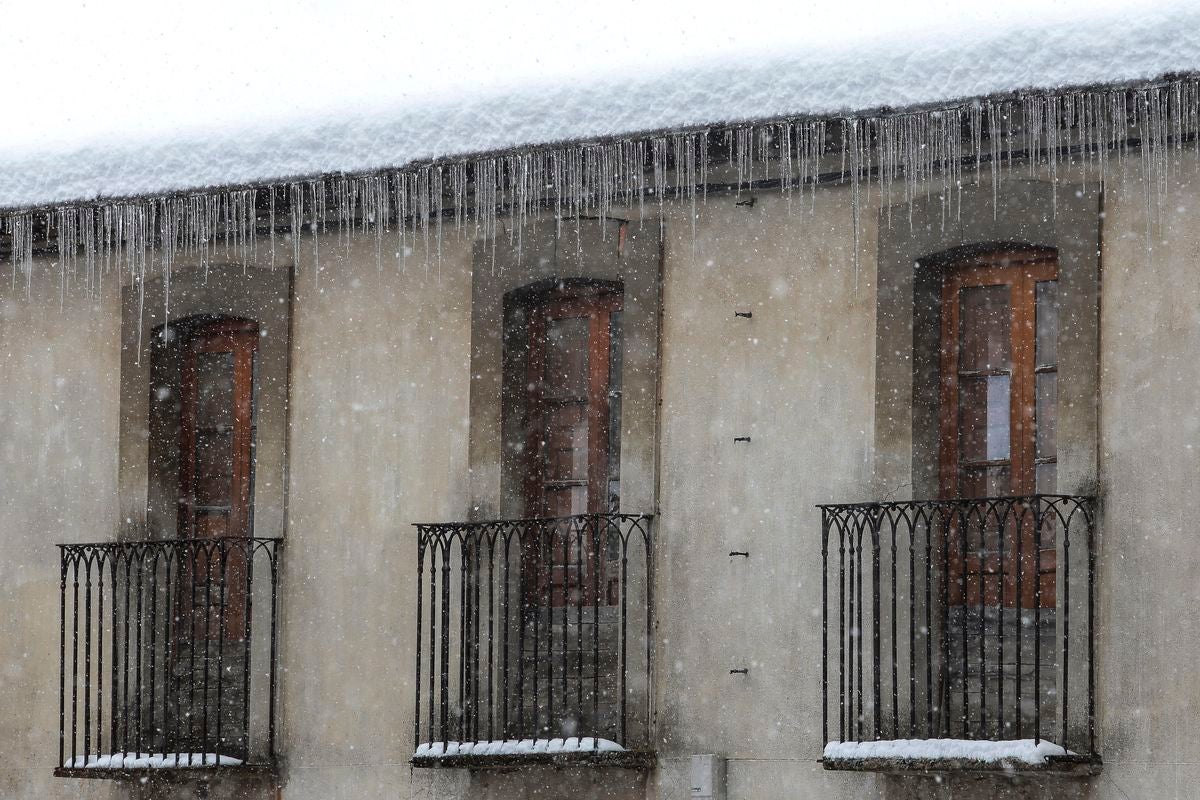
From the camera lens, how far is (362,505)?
1277 cm

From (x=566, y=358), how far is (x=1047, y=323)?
2.69 meters

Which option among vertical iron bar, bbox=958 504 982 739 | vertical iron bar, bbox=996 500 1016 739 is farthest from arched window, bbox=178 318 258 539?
vertical iron bar, bbox=996 500 1016 739

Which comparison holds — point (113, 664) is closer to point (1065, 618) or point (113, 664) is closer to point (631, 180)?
point (631, 180)

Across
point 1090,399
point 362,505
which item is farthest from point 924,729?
point 362,505

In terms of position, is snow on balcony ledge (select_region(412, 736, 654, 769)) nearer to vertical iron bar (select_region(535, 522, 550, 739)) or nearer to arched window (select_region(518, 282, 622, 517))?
vertical iron bar (select_region(535, 522, 550, 739))

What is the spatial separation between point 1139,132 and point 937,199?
Result: 1.07 m

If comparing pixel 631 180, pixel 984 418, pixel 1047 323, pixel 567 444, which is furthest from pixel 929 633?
pixel 631 180

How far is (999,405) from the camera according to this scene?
453 inches

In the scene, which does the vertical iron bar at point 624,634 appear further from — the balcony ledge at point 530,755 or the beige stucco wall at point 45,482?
the beige stucco wall at point 45,482

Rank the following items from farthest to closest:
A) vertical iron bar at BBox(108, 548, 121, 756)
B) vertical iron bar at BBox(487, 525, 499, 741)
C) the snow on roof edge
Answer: vertical iron bar at BBox(108, 548, 121, 756)
vertical iron bar at BBox(487, 525, 499, 741)
the snow on roof edge

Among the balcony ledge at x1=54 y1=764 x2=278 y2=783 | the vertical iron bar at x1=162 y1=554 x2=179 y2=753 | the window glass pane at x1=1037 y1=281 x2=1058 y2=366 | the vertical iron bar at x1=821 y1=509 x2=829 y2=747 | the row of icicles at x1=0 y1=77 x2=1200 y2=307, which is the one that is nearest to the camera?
the row of icicles at x1=0 y1=77 x2=1200 y2=307

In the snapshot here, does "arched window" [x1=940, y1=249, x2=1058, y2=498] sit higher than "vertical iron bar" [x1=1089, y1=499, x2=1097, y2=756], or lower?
higher

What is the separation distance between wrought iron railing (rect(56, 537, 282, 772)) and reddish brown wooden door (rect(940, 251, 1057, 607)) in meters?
3.89

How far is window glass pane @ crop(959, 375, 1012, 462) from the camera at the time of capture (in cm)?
1148
